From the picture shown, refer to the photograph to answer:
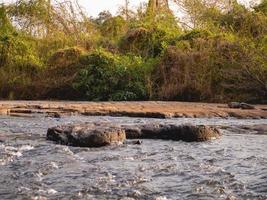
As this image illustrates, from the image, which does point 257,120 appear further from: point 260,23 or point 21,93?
point 21,93

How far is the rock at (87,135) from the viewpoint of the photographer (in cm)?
791

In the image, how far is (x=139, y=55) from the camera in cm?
2153

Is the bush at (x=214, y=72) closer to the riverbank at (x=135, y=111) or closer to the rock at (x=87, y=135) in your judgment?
the riverbank at (x=135, y=111)

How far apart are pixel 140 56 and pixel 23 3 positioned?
22.2 ft

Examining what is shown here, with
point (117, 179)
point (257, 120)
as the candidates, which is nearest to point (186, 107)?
point (257, 120)

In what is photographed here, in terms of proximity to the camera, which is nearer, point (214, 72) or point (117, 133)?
point (117, 133)

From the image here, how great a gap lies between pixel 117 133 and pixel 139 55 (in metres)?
13.4

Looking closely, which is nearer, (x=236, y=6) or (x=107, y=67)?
(x=107, y=67)

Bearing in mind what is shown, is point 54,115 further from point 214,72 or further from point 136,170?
point 214,72

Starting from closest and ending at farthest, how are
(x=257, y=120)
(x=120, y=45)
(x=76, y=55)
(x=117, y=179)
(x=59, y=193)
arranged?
1. (x=59, y=193)
2. (x=117, y=179)
3. (x=257, y=120)
4. (x=76, y=55)
5. (x=120, y=45)

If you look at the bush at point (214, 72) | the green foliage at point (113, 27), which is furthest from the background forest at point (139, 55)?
the green foliage at point (113, 27)

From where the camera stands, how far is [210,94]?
60.3 ft

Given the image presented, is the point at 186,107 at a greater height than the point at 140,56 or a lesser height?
lesser

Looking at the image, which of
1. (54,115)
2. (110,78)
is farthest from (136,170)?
(110,78)
